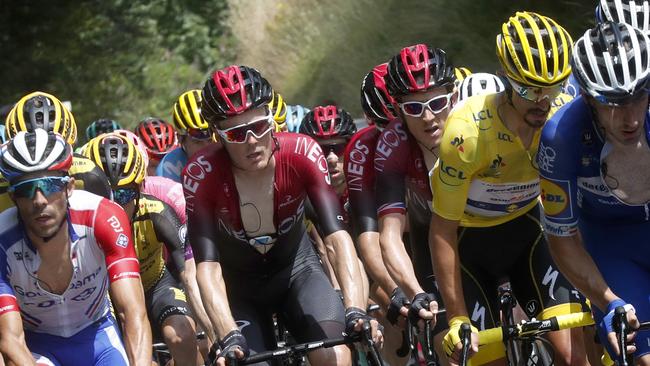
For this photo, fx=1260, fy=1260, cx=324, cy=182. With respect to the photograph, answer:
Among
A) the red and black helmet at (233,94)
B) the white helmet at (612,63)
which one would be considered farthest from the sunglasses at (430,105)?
the white helmet at (612,63)

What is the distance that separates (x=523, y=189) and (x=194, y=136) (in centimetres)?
515

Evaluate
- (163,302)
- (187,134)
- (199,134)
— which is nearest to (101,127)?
(187,134)

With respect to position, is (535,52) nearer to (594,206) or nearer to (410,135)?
(594,206)

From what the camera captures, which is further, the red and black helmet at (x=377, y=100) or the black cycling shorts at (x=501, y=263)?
the red and black helmet at (x=377, y=100)

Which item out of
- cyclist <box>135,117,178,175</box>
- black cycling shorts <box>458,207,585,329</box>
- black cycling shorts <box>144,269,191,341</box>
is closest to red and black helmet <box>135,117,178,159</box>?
cyclist <box>135,117,178,175</box>

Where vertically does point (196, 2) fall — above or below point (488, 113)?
above

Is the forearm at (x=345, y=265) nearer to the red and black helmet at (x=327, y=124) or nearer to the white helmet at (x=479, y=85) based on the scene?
the white helmet at (x=479, y=85)

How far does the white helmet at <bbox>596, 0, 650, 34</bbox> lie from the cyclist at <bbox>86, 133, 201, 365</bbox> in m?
3.28

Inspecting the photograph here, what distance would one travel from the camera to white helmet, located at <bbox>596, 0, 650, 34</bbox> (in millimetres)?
7594

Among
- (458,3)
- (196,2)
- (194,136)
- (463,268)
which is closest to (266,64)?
(196,2)

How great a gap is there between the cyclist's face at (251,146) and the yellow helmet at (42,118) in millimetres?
2510

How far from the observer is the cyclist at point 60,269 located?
6.16m

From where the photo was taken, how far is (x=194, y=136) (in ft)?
37.8

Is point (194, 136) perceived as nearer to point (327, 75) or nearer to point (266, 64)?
point (327, 75)
